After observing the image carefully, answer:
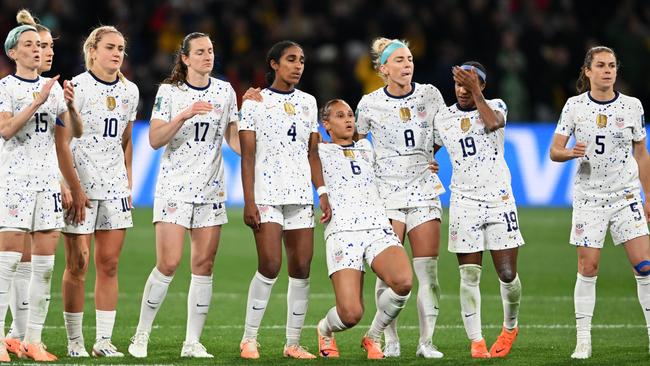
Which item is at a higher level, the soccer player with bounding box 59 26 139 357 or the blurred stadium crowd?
the blurred stadium crowd

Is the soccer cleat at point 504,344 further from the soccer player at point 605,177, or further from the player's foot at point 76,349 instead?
the player's foot at point 76,349

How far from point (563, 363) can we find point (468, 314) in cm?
86

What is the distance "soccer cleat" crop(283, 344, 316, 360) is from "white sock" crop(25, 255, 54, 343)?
1.86 meters

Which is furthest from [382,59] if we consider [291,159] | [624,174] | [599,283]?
[599,283]

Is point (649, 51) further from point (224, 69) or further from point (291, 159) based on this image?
point (291, 159)

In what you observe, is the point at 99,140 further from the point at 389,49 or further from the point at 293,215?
the point at 389,49

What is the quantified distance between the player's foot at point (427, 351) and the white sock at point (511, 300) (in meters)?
0.63

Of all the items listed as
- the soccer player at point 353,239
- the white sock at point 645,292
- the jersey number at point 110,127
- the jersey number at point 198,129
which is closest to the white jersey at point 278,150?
the soccer player at point 353,239

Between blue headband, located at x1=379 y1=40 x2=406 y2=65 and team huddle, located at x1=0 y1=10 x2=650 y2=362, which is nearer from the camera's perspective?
team huddle, located at x1=0 y1=10 x2=650 y2=362

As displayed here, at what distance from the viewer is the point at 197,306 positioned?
9.23 metres

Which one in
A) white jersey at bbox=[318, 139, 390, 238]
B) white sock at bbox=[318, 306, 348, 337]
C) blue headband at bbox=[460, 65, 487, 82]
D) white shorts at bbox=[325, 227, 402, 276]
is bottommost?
white sock at bbox=[318, 306, 348, 337]

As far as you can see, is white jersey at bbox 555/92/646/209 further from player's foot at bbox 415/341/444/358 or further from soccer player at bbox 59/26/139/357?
soccer player at bbox 59/26/139/357

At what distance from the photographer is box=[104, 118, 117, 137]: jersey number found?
9227 mm

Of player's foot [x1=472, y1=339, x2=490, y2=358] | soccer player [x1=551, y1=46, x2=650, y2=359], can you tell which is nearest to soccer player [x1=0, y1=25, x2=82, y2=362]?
player's foot [x1=472, y1=339, x2=490, y2=358]
